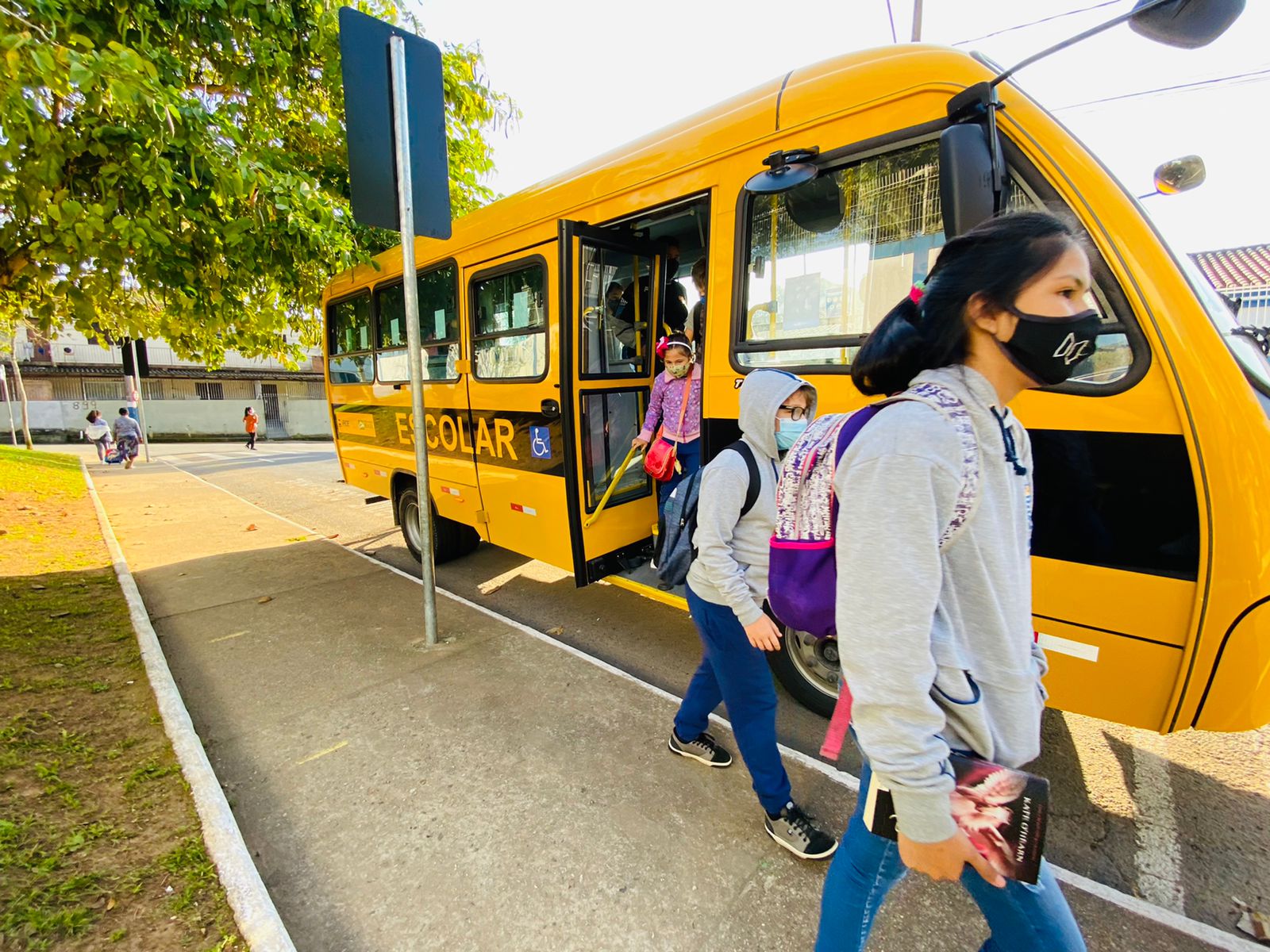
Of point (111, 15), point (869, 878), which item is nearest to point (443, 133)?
point (111, 15)

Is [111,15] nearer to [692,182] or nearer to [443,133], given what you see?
[443,133]

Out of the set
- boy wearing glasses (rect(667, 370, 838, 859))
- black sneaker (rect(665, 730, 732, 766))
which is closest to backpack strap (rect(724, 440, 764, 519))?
boy wearing glasses (rect(667, 370, 838, 859))

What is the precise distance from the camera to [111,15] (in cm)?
387

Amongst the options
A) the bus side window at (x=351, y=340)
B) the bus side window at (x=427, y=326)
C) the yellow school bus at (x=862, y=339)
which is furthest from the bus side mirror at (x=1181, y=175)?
the bus side window at (x=351, y=340)

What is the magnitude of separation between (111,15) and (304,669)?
4435mm

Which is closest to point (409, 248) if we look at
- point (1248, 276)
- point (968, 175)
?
point (968, 175)

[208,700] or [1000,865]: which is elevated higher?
[1000,865]

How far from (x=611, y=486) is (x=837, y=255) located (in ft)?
6.60

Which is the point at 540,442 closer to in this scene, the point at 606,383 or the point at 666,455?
the point at 606,383

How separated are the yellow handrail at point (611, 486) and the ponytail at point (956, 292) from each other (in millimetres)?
2793

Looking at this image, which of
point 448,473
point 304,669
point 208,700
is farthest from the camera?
point 448,473

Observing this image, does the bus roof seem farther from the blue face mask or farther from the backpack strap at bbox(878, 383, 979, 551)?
the backpack strap at bbox(878, 383, 979, 551)

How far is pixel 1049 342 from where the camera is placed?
3.70 ft

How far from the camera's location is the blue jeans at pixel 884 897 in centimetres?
124
